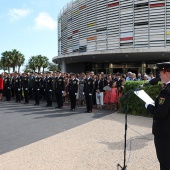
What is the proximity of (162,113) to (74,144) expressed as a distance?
3329mm

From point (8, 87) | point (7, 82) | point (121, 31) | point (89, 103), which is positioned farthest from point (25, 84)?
point (121, 31)

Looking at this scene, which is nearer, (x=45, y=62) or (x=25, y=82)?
(x=25, y=82)

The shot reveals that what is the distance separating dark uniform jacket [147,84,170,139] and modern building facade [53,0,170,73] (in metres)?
19.5

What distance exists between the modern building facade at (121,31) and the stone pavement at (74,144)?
48.6 ft

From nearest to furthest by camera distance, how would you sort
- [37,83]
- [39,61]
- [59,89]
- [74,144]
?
[74,144] < [59,89] < [37,83] < [39,61]

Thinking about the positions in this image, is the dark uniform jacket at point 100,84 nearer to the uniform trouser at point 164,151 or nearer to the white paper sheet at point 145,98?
the white paper sheet at point 145,98

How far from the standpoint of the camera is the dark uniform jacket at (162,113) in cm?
291

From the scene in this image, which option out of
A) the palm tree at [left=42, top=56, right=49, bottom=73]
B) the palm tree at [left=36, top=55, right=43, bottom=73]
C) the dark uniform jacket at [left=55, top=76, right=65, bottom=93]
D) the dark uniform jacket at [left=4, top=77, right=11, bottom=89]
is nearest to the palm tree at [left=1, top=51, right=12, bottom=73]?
the palm tree at [left=36, top=55, right=43, bottom=73]

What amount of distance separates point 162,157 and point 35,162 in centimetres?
257

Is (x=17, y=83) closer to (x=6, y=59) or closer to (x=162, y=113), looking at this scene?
(x=162, y=113)

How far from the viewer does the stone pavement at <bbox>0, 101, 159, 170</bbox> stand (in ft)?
15.0

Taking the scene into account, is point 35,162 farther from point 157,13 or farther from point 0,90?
point 157,13

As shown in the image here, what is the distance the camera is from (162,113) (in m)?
2.91

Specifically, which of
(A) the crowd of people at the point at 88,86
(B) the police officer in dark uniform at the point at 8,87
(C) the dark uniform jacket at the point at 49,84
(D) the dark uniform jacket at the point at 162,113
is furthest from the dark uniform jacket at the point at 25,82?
(D) the dark uniform jacket at the point at 162,113
